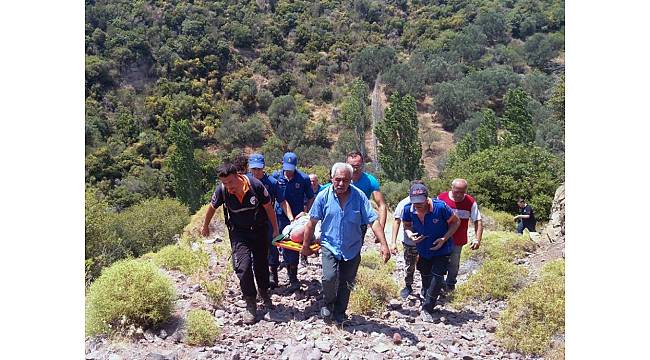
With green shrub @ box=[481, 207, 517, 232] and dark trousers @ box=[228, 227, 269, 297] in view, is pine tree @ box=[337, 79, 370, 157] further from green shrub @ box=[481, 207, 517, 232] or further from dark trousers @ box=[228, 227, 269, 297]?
dark trousers @ box=[228, 227, 269, 297]

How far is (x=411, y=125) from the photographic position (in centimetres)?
3272

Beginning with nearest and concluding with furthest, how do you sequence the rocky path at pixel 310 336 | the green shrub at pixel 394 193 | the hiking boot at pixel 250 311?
the rocky path at pixel 310 336 < the hiking boot at pixel 250 311 < the green shrub at pixel 394 193

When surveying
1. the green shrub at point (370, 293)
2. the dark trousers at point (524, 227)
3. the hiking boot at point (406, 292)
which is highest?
the green shrub at point (370, 293)

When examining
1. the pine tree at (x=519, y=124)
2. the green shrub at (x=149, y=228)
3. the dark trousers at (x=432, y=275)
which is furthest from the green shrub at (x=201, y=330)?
the pine tree at (x=519, y=124)

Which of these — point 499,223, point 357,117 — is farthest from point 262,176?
point 357,117

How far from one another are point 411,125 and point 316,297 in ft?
92.2

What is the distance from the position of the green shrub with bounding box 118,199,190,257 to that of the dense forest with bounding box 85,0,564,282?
10862 millimetres

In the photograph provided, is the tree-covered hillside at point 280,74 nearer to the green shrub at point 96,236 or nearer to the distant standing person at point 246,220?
the green shrub at point 96,236

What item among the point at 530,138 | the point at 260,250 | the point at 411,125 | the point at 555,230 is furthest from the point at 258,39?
the point at 260,250

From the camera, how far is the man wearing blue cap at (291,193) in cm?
566

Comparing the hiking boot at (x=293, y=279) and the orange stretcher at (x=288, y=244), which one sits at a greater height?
the orange stretcher at (x=288, y=244)

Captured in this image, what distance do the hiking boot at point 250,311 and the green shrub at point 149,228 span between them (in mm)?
11567

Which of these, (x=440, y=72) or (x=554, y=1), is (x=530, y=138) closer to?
(x=440, y=72)

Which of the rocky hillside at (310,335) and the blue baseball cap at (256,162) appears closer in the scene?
the rocky hillside at (310,335)
